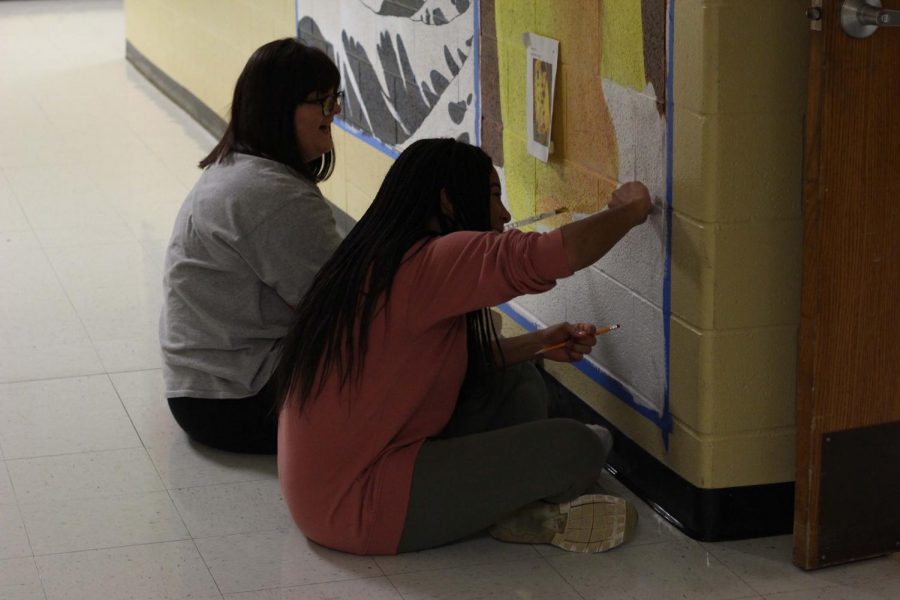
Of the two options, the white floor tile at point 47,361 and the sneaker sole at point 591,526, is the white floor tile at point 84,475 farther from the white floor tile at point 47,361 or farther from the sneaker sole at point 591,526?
the sneaker sole at point 591,526

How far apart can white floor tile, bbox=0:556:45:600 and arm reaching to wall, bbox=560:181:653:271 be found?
1.13m

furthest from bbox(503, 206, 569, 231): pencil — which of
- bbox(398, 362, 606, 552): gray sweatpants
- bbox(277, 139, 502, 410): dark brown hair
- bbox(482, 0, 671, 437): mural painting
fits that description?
bbox(398, 362, 606, 552): gray sweatpants

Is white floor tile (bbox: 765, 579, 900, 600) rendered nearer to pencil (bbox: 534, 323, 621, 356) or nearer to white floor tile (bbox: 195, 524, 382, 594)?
pencil (bbox: 534, 323, 621, 356)

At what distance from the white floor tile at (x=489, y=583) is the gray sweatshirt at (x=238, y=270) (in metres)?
0.72

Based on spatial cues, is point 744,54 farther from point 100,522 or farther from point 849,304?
point 100,522

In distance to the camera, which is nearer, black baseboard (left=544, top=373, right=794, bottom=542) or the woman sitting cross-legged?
the woman sitting cross-legged

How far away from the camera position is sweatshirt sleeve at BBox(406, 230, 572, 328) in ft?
7.68

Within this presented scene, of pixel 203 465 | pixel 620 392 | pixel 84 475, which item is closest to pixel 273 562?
pixel 203 465

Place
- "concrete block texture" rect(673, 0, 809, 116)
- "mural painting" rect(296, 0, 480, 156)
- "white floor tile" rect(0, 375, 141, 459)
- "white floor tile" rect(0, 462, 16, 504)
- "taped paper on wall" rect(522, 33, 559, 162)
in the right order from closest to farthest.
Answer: "concrete block texture" rect(673, 0, 809, 116), "white floor tile" rect(0, 462, 16, 504), "taped paper on wall" rect(522, 33, 559, 162), "white floor tile" rect(0, 375, 141, 459), "mural painting" rect(296, 0, 480, 156)

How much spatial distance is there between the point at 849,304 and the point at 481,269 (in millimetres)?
640

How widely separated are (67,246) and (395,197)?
263 cm

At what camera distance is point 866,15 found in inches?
85.0

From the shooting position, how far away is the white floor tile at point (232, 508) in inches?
107

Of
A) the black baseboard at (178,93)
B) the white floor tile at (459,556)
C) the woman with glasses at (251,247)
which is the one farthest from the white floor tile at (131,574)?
the black baseboard at (178,93)
